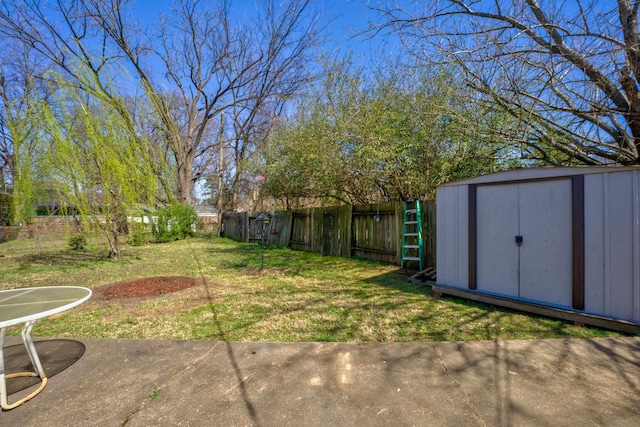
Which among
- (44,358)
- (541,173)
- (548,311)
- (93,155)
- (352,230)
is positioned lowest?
(44,358)

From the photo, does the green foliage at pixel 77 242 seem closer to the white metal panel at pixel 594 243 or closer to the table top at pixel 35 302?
the table top at pixel 35 302

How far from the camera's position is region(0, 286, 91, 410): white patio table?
6.86 feet

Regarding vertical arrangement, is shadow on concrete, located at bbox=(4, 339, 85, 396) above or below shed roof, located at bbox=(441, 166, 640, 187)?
below

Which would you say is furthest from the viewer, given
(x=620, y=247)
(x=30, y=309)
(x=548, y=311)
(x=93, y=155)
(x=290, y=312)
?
(x=93, y=155)

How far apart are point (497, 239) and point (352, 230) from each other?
4.97 m

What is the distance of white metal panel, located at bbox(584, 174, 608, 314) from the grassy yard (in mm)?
335

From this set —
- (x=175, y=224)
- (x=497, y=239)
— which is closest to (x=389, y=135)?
(x=497, y=239)

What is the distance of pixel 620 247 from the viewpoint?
10.6ft

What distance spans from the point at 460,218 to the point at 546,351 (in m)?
2.19

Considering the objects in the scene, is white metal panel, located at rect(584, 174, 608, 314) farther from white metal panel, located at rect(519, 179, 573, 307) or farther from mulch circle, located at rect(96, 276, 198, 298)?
mulch circle, located at rect(96, 276, 198, 298)

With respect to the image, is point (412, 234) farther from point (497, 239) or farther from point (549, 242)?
point (549, 242)

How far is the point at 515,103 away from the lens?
4789mm

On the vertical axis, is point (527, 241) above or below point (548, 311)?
above

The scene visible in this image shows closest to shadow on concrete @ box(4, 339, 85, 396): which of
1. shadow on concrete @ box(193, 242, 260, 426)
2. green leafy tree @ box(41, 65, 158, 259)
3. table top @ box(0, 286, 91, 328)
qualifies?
table top @ box(0, 286, 91, 328)
